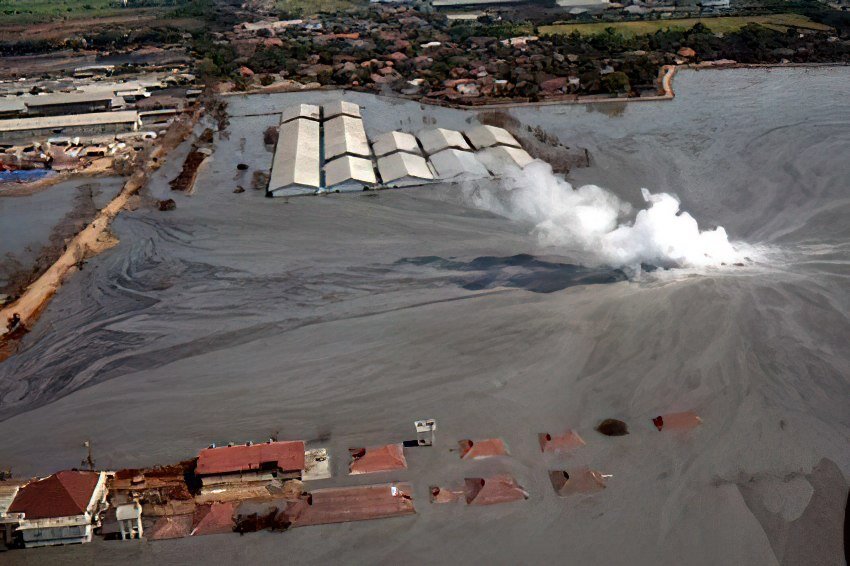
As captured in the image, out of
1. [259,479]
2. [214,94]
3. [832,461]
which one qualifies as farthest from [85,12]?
[832,461]

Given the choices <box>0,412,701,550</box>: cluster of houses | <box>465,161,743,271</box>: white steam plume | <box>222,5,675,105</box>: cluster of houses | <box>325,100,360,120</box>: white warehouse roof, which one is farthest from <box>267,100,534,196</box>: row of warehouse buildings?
<box>0,412,701,550</box>: cluster of houses

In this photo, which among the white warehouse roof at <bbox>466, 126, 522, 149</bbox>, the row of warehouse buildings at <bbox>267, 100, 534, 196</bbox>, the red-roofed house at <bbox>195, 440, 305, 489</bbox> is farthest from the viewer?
the white warehouse roof at <bbox>466, 126, 522, 149</bbox>

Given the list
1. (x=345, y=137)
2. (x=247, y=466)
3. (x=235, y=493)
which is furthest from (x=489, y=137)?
(x=235, y=493)

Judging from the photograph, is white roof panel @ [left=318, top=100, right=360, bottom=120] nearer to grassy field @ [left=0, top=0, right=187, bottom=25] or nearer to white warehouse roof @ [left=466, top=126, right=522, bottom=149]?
white warehouse roof @ [left=466, top=126, right=522, bottom=149]

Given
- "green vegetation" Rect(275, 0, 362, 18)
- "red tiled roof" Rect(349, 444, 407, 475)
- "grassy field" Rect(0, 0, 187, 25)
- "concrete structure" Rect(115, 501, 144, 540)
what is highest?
"green vegetation" Rect(275, 0, 362, 18)

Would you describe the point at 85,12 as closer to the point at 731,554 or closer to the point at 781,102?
the point at 781,102

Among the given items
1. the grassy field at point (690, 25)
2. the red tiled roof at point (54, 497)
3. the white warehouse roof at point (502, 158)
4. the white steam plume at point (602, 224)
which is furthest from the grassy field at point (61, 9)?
the red tiled roof at point (54, 497)
